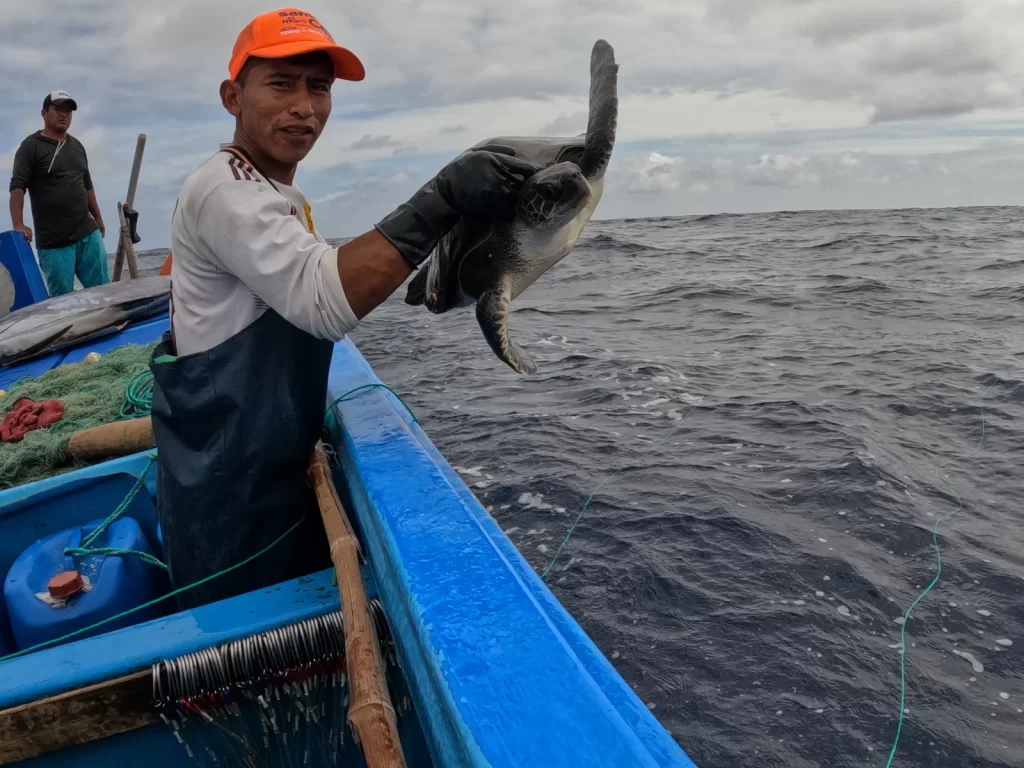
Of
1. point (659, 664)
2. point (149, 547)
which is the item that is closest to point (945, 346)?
point (659, 664)

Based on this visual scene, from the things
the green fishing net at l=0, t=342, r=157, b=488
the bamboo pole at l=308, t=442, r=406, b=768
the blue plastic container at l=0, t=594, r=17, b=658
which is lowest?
the blue plastic container at l=0, t=594, r=17, b=658

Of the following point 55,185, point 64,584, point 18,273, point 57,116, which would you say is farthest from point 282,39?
point 18,273

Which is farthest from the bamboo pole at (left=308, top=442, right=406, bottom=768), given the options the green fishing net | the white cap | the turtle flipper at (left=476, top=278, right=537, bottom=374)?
the white cap

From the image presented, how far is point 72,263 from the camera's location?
796 cm

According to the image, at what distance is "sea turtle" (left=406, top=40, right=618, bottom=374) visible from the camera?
6.15 ft

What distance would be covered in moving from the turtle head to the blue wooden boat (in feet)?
2.63

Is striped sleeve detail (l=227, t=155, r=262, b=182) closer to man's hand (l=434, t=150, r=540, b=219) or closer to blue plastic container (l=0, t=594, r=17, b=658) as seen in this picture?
man's hand (l=434, t=150, r=540, b=219)

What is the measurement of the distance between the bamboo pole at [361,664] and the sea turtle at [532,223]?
775mm

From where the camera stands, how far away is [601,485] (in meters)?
4.88

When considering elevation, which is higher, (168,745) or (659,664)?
(168,745)

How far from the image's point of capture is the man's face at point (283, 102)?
5.95 feet

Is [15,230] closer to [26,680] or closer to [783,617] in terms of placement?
[26,680]

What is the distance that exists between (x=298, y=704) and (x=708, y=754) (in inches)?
65.7

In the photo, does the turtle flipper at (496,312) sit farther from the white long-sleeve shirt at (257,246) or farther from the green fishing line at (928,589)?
the green fishing line at (928,589)
